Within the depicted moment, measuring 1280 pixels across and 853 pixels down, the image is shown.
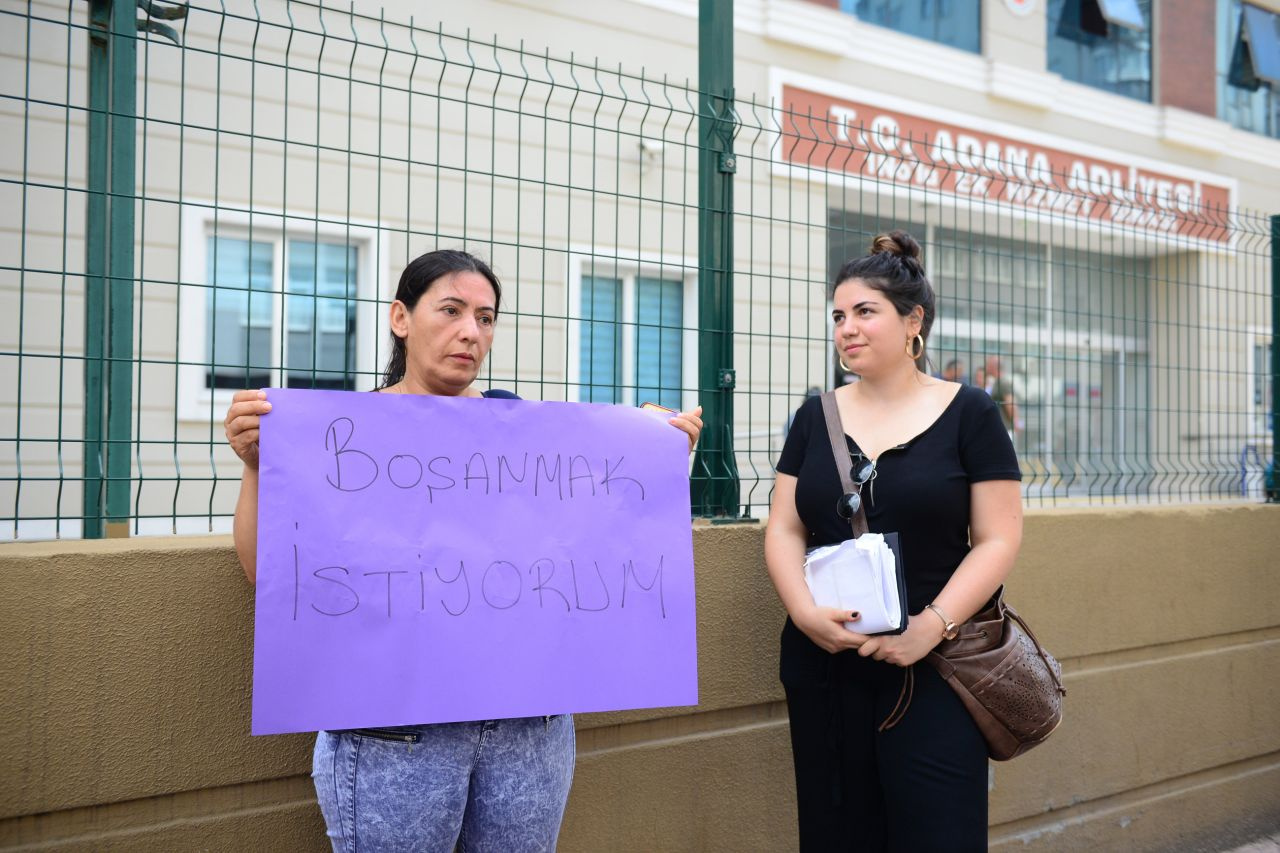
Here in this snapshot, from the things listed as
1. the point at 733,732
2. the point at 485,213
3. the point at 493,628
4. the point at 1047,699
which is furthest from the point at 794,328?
the point at 485,213

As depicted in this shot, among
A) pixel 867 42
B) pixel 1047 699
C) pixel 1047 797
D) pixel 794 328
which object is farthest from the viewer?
pixel 867 42

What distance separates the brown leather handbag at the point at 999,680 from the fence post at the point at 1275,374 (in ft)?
10.6

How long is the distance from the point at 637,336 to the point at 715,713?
1.22m

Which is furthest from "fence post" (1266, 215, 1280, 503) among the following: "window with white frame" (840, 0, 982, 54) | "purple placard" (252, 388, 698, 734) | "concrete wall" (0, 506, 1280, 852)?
"window with white frame" (840, 0, 982, 54)

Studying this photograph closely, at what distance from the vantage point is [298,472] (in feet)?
6.64

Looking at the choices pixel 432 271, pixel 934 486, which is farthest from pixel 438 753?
pixel 934 486

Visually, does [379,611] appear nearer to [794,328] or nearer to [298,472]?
[298,472]

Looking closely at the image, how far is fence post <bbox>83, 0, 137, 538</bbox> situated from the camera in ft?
→ 8.17

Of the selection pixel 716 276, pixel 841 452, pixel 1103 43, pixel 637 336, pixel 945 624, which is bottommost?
pixel 945 624

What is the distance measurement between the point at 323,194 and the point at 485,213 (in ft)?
3.41

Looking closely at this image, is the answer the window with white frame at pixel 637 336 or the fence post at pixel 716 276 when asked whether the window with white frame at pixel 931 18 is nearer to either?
the window with white frame at pixel 637 336

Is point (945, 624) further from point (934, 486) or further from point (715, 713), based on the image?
point (715, 713)

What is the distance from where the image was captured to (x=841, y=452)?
251cm

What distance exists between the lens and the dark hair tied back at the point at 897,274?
2.53 m
